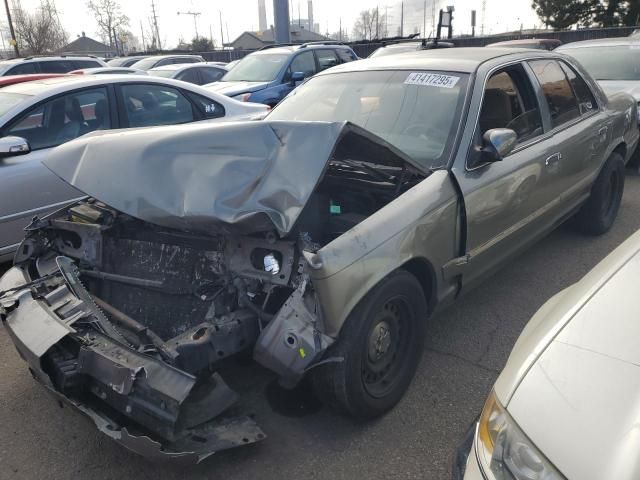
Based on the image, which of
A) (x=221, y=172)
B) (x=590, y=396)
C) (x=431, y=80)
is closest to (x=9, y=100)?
(x=221, y=172)

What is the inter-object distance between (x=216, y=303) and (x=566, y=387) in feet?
5.54

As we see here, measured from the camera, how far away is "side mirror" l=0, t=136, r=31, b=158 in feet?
13.0

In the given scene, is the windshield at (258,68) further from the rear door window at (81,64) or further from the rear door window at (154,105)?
the rear door window at (154,105)

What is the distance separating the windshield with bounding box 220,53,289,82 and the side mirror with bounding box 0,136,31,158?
6150 mm

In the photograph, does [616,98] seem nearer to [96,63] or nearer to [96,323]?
[96,323]

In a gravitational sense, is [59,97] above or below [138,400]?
above

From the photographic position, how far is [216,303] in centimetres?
267

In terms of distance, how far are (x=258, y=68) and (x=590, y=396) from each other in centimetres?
973

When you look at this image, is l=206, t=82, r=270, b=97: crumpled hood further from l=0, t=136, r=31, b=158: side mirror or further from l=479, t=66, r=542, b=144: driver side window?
l=479, t=66, r=542, b=144: driver side window

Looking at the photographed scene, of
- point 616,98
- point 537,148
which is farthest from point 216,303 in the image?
point 616,98

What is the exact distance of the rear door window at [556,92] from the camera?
3891mm

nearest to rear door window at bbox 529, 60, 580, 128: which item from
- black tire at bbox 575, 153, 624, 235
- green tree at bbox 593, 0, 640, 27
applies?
black tire at bbox 575, 153, 624, 235

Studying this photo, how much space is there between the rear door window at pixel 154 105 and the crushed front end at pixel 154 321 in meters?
2.32

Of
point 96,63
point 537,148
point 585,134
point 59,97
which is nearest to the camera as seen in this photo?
point 537,148
